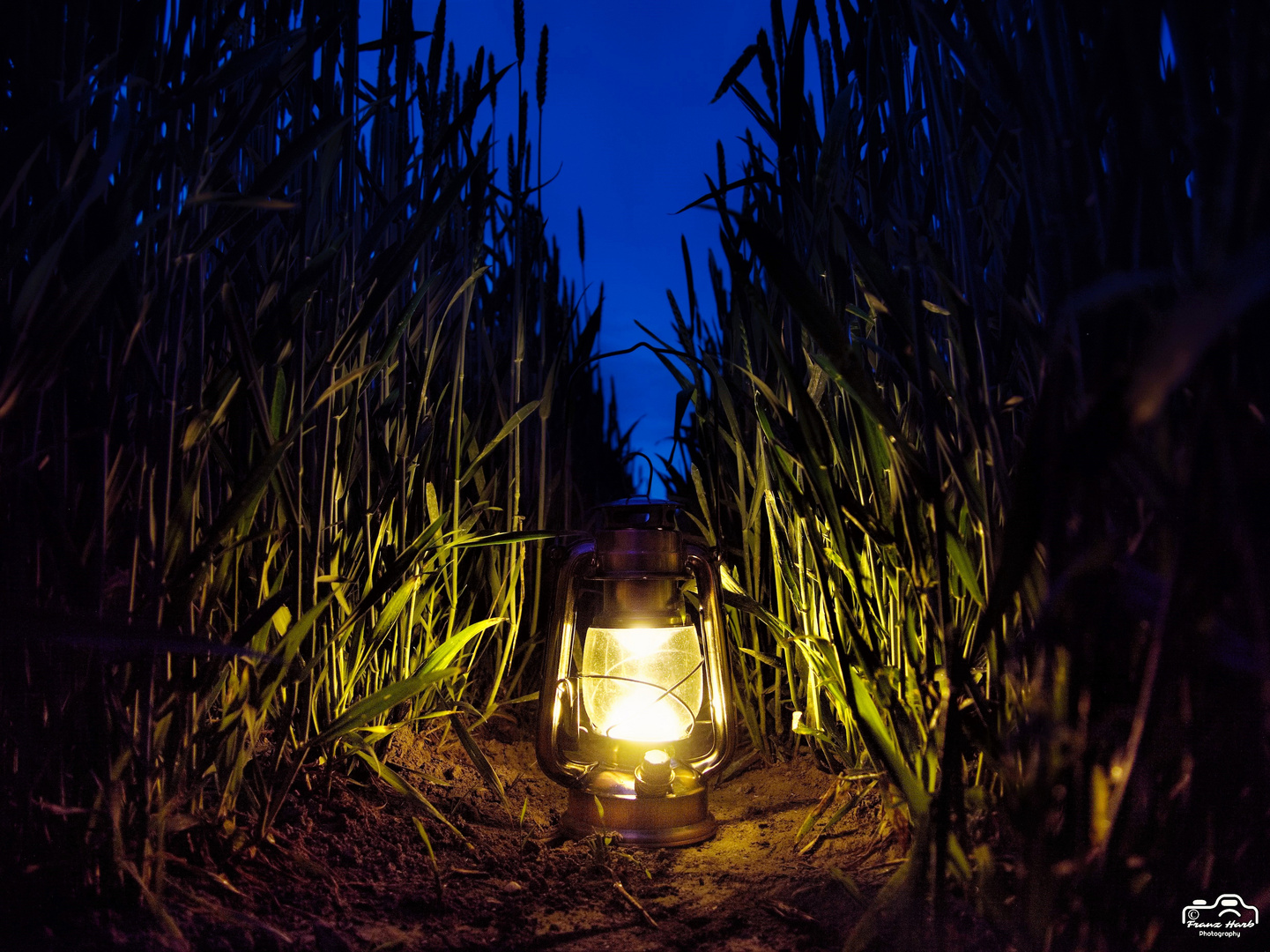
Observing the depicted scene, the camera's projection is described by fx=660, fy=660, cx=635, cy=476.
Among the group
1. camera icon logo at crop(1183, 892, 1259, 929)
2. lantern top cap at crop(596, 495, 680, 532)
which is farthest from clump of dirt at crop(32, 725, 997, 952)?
lantern top cap at crop(596, 495, 680, 532)

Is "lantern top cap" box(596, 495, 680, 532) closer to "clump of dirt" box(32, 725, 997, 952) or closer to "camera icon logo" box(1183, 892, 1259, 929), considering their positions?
"clump of dirt" box(32, 725, 997, 952)

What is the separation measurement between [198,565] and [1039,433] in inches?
24.8

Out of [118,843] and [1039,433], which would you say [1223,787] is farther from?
[118,843]

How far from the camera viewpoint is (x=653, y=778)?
2.93ft

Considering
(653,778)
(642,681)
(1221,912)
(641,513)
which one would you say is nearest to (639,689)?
(642,681)

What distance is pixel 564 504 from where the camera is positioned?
58.4 inches

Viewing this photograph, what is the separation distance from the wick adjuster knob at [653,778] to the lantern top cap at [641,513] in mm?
326

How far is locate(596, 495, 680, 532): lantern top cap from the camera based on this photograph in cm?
98

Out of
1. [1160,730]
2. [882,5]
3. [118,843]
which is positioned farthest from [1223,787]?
[118,843]

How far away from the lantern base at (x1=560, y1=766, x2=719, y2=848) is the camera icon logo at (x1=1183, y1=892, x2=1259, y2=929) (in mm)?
576
